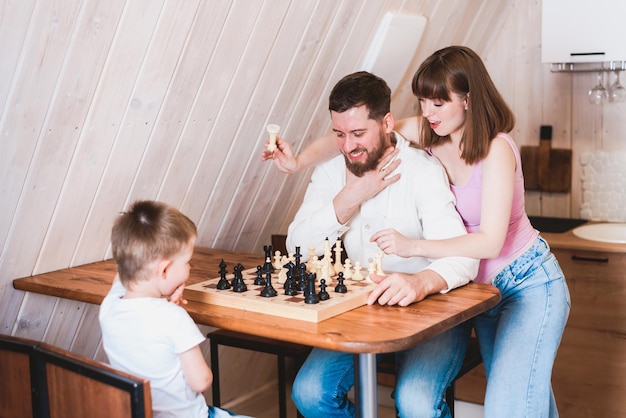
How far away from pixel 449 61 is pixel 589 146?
5.54 ft

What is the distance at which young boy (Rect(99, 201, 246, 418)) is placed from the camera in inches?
70.1

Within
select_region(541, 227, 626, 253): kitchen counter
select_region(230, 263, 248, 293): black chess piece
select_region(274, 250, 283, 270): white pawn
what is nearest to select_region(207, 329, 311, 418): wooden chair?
select_region(274, 250, 283, 270): white pawn

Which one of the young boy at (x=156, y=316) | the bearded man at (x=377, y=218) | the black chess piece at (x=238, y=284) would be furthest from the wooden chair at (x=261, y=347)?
the young boy at (x=156, y=316)

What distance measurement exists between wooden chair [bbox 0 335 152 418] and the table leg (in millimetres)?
504

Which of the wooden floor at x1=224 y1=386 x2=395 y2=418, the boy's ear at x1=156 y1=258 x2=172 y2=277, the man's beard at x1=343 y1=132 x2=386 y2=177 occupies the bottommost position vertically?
the wooden floor at x1=224 y1=386 x2=395 y2=418

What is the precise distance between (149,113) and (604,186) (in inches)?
88.5

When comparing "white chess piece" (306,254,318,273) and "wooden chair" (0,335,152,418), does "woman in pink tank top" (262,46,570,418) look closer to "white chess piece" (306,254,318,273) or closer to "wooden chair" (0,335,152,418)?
"white chess piece" (306,254,318,273)

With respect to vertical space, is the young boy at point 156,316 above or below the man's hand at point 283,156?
below

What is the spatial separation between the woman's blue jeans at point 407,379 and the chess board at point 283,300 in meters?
0.29

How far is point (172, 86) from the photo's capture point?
7.88 feet

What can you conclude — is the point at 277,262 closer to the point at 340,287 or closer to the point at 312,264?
the point at 312,264

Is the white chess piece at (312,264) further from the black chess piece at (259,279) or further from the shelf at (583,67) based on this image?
the shelf at (583,67)

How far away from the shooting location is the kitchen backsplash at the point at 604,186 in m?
3.65

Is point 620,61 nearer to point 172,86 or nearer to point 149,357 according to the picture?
point 172,86
